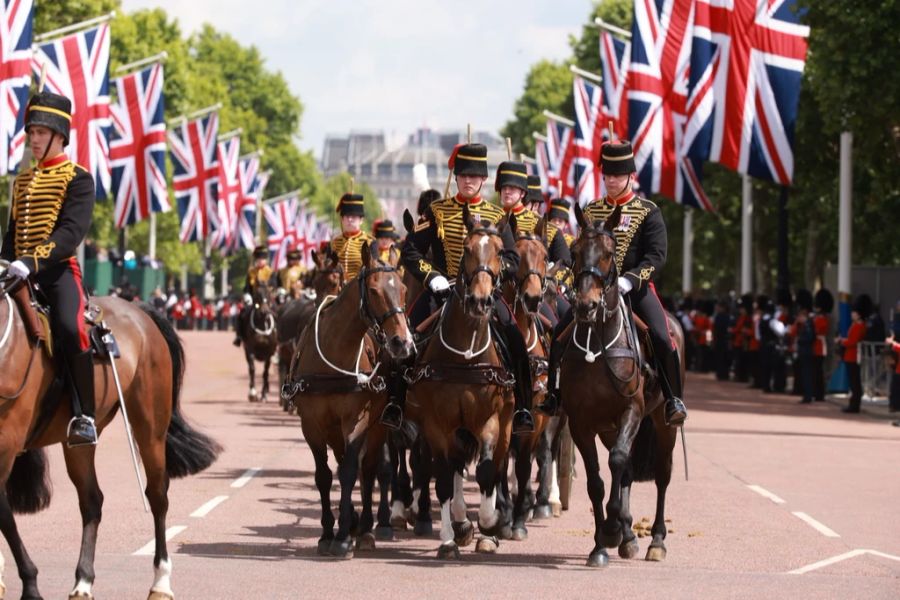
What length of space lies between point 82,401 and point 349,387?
2918mm

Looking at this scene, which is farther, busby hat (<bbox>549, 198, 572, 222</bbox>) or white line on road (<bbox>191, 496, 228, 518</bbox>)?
busby hat (<bbox>549, 198, 572, 222</bbox>)

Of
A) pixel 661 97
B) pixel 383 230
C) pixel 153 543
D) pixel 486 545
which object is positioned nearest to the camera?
pixel 486 545

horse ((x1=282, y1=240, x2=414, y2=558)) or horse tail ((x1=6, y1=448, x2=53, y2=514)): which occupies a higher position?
horse ((x1=282, y1=240, x2=414, y2=558))

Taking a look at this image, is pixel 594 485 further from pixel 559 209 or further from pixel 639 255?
pixel 559 209

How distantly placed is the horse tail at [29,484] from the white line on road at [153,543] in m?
1.09

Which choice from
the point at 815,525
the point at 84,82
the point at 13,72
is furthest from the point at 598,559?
the point at 84,82

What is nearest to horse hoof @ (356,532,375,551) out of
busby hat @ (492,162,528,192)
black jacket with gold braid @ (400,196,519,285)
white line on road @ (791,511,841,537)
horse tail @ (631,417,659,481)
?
black jacket with gold braid @ (400,196,519,285)

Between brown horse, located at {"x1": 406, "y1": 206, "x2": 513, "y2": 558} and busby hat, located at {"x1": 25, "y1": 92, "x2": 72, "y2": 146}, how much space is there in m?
2.91

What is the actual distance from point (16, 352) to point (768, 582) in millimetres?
4612

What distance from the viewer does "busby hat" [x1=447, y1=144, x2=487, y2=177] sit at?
43.8ft

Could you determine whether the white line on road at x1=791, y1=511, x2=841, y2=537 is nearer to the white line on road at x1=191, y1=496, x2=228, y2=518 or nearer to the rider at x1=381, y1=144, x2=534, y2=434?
the rider at x1=381, y1=144, x2=534, y2=434

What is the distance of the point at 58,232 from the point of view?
10273 millimetres

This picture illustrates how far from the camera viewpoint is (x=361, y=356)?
1307cm

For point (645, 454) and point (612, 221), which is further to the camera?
point (645, 454)
